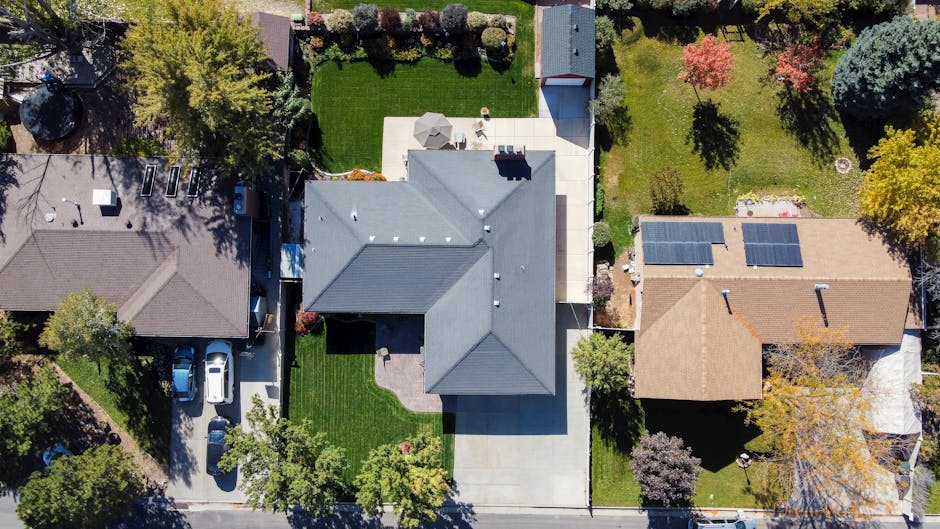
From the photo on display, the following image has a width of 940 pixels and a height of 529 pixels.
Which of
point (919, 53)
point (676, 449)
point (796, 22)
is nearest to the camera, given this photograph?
point (919, 53)

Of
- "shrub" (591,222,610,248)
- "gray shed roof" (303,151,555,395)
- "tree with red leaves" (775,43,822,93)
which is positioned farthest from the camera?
"shrub" (591,222,610,248)

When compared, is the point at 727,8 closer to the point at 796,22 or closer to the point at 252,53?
the point at 796,22

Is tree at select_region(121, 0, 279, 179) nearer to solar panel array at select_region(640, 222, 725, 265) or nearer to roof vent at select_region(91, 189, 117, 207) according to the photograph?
roof vent at select_region(91, 189, 117, 207)

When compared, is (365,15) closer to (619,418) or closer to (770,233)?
(770,233)

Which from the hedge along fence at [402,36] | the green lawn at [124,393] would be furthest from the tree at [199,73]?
the green lawn at [124,393]

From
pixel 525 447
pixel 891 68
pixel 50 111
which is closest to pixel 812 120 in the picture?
pixel 891 68

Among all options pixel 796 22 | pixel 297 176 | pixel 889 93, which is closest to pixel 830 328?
pixel 889 93

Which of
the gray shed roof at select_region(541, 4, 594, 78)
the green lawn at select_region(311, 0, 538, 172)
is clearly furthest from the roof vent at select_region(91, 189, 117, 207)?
the gray shed roof at select_region(541, 4, 594, 78)
